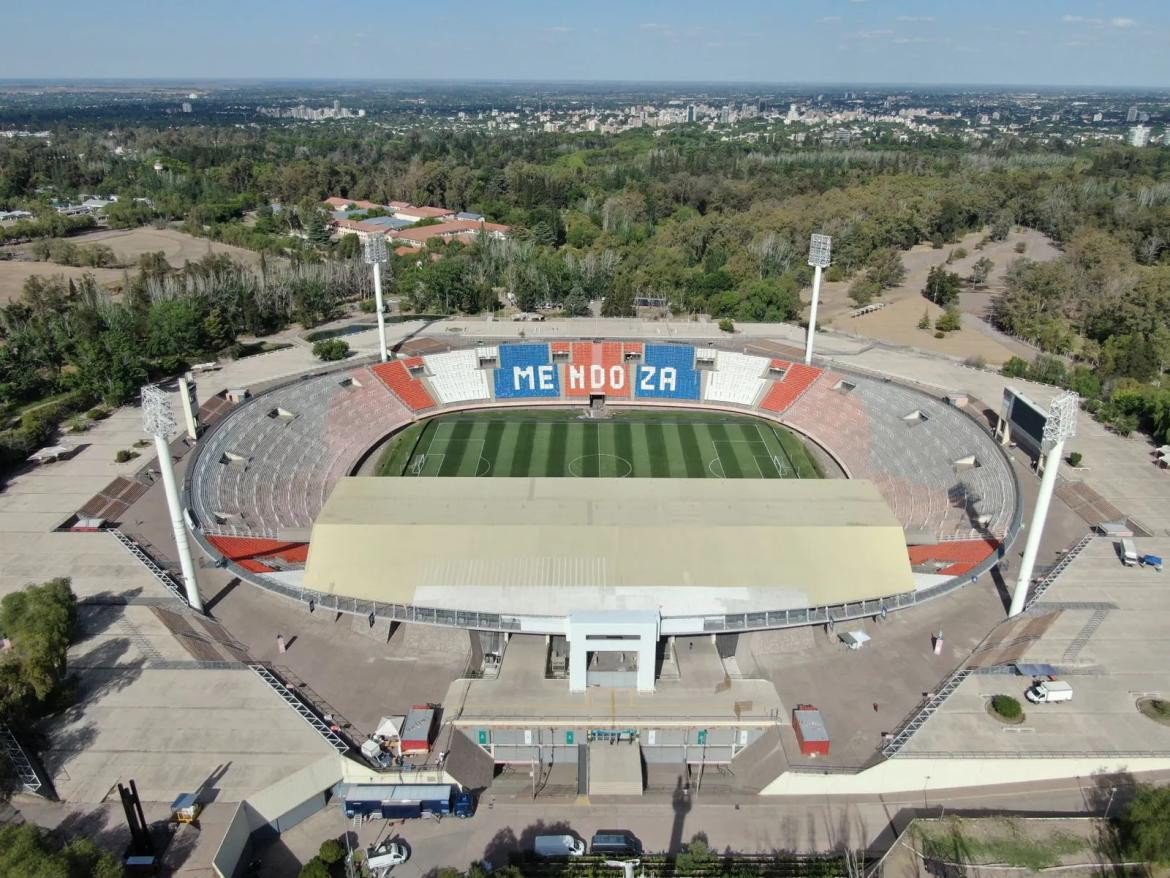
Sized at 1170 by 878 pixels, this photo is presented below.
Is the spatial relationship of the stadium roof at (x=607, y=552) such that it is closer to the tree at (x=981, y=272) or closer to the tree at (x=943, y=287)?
the tree at (x=943, y=287)

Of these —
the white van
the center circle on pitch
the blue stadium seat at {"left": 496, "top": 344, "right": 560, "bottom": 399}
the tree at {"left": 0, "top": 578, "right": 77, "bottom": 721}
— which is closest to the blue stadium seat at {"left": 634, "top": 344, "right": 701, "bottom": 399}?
the blue stadium seat at {"left": 496, "top": 344, "right": 560, "bottom": 399}

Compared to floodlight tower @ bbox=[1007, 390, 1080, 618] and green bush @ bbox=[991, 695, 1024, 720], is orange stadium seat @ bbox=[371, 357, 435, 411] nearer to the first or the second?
floodlight tower @ bbox=[1007, 390, 1080, 618]

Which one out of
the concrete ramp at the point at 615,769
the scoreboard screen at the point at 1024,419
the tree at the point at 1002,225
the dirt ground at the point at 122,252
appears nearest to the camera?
the concrete ramp at the point at 615,769

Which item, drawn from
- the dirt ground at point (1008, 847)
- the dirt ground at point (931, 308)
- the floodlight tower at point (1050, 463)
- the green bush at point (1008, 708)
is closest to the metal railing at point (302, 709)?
the dirt ground at point (1008, 847)

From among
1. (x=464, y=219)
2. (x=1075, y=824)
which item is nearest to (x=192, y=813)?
(x=1075, y=824)

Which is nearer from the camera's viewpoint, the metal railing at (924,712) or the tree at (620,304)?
the metal railing at (924,712)

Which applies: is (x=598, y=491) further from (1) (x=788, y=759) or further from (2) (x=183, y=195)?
(2) (x=183, y=195)
